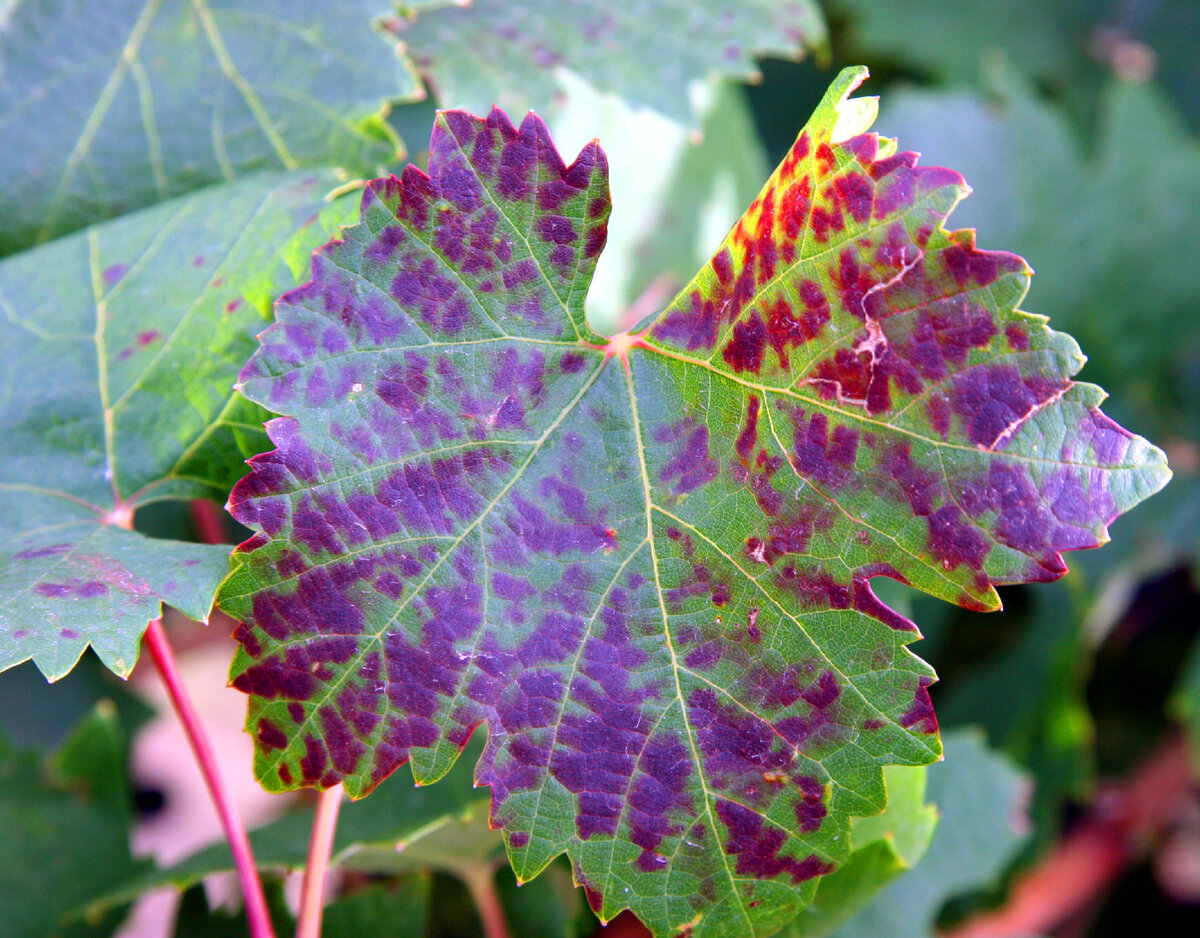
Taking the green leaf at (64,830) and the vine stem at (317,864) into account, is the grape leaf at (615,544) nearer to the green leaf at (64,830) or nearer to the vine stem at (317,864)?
the vine stem at (317,864)

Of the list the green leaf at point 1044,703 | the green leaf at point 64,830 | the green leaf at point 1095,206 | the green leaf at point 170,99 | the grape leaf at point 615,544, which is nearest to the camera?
the grape leaf at point 615,544

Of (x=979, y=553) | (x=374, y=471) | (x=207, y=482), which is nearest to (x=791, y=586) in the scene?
(x=979, y=553)

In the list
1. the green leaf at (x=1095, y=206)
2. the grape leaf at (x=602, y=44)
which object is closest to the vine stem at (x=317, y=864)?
the grape leaf at (x=602, y=44)

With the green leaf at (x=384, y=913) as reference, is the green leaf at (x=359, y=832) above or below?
above

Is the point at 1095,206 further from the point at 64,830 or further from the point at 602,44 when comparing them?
the point at 64,830

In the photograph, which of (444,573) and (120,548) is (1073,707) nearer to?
(444,573)

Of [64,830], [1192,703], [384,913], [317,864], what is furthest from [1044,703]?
[64,830]
